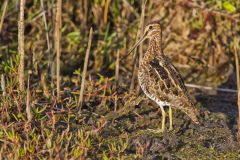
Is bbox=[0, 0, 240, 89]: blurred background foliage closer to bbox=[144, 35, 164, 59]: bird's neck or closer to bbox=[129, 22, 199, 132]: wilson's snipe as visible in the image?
bbox=[144, 35, 164, 59]: bird's neck

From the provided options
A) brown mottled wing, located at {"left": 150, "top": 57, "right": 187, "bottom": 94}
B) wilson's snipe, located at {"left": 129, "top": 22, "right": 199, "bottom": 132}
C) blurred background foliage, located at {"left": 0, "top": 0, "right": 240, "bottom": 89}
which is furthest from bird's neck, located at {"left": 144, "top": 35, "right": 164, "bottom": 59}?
blurred background foliage, located at {"left": 0, "top": 0, "right": 240, "bottom": 89}

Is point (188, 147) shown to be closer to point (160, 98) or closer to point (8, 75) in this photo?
point (160, 98)

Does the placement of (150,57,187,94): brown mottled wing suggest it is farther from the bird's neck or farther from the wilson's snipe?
the bird's neck

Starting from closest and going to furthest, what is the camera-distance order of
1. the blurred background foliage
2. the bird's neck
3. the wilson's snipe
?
1. the wilson's snipe
2. the bird's neck
3. the blurred background foliage

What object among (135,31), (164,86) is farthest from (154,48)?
(135,31)

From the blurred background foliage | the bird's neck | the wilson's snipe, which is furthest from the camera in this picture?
the blurred background foliage

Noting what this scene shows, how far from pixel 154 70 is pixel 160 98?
27cm

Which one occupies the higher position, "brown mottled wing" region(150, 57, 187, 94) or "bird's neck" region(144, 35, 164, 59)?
"bird's neck" region(144, 35, 164, 59)

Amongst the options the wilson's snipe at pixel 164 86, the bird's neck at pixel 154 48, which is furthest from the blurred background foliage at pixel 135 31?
the wilson's snipe at pixel 164 86

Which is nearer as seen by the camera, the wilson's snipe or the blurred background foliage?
the wilson's snipe

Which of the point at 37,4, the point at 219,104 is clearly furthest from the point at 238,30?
the point at 37,4

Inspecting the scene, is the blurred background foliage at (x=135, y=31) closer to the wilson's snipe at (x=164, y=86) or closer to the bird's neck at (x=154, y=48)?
the bird's neck at (x=154, y=48)

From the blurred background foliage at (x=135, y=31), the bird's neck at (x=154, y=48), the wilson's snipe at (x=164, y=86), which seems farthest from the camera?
the blurred background foliage at (x=135, y=31)

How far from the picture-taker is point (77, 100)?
6.41 metres
